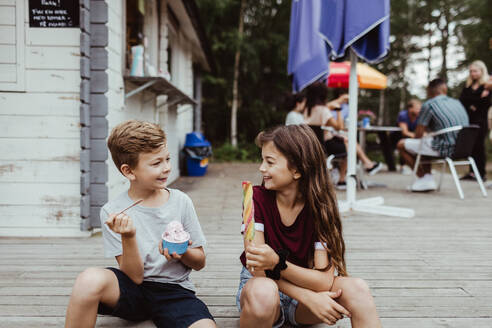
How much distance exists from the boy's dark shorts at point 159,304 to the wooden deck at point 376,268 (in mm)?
167

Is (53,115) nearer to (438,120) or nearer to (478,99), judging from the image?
(438,120)

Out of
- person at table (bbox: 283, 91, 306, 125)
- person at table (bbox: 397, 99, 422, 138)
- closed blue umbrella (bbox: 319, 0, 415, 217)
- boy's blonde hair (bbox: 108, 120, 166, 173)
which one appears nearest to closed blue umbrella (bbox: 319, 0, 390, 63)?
closed blue umbrella (bbox: 319, 0, 415, 217)

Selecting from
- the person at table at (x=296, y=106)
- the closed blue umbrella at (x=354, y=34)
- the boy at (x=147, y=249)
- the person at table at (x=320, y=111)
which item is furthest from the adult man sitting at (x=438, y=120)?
the boy at (x=147, y=249)

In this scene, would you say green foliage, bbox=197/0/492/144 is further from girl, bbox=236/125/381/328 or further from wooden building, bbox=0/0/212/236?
girl, bbox=236/125/381/328

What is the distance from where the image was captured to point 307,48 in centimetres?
447

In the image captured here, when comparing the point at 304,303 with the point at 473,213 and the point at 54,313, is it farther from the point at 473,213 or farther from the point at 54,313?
the point at 473,213

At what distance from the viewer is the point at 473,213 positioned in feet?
14.7

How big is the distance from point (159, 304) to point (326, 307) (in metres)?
0.67

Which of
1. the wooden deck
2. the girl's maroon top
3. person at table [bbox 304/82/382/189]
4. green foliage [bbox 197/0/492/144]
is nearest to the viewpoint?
the girl's maroon top

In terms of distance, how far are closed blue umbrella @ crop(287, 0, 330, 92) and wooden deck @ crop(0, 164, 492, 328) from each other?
151 cm

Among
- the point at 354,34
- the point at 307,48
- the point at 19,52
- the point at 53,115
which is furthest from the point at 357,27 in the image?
the point at 19,52

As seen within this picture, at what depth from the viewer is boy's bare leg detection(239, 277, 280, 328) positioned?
61.0 inches

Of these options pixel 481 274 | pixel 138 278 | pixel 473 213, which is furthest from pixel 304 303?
pixel 473 213

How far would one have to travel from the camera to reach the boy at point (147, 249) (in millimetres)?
1644
